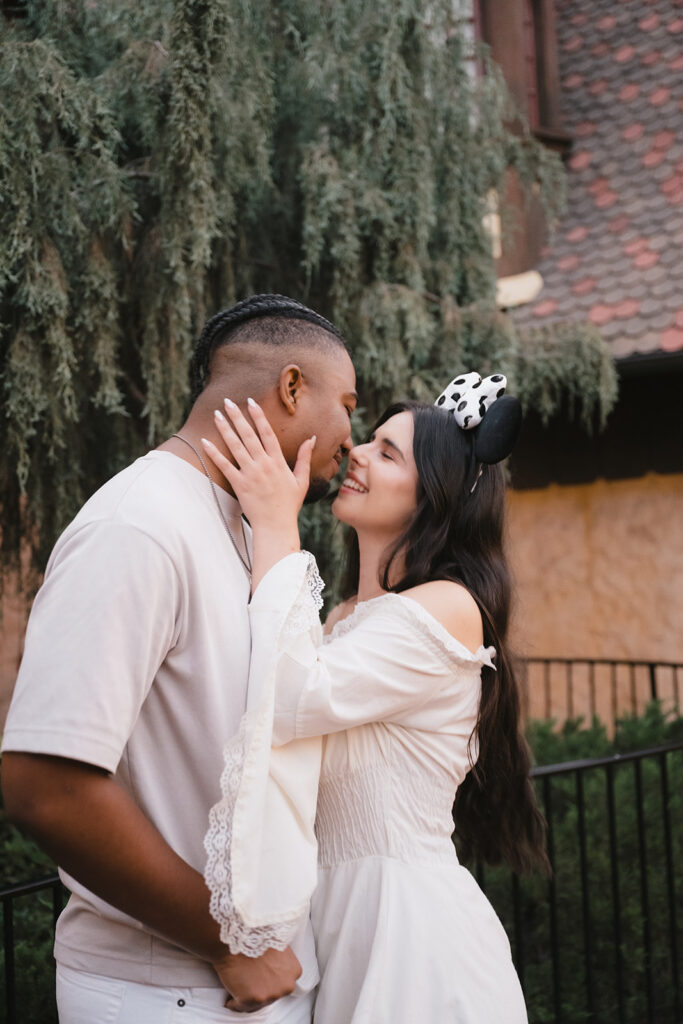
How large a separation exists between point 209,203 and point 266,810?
2.78 m

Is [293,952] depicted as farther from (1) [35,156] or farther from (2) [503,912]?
(2) [503,912]

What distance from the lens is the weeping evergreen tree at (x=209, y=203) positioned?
3.71 meters

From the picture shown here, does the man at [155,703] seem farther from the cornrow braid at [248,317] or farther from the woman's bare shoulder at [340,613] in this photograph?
the woman's bare shoulder at [340,613]

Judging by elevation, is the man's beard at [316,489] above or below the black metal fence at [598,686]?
above

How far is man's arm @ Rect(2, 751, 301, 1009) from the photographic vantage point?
152cm

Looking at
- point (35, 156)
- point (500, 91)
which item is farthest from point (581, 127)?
point (35, 156)

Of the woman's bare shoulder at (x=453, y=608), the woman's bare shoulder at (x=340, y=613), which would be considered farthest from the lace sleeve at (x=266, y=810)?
the woman's bare shoulder at (x=340, y=613)

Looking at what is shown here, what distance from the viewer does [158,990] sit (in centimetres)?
174

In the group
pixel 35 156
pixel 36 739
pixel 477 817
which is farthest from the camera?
pixel 35 156

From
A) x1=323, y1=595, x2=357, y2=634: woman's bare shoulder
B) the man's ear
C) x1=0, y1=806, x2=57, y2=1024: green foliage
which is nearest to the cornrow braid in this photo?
the man's ear

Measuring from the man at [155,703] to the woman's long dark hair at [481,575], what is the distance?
587 mm

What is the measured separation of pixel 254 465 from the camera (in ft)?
6.53

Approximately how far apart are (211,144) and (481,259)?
1681mm

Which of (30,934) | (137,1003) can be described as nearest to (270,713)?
(137,1003)
